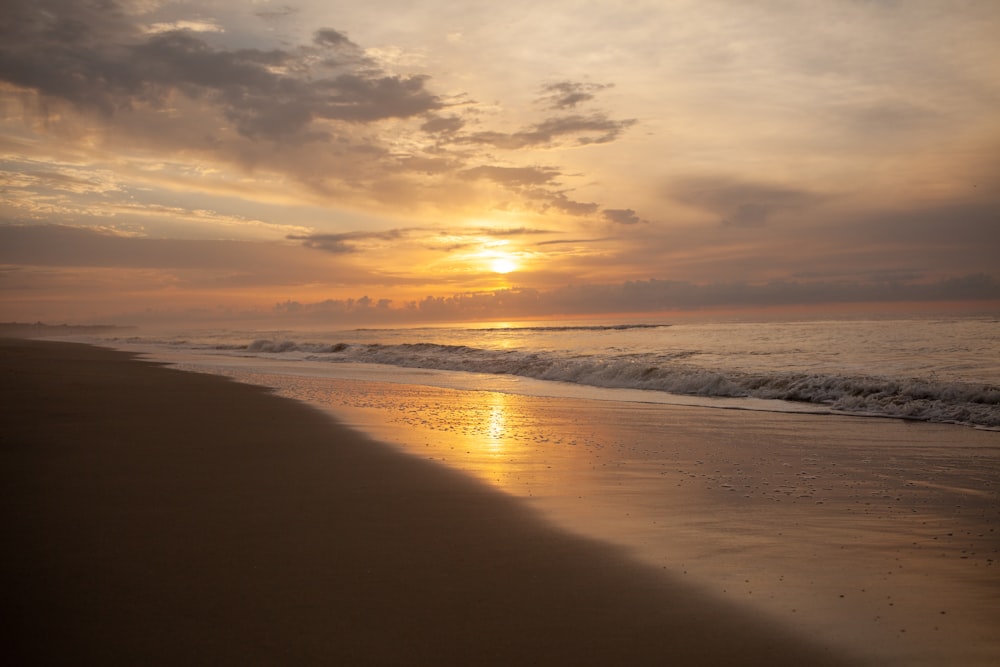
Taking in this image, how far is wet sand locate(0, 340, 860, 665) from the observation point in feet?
11.7

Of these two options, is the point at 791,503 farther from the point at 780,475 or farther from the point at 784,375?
the point at 784,375

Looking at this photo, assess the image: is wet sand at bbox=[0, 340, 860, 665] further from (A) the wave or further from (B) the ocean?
(A) the wave

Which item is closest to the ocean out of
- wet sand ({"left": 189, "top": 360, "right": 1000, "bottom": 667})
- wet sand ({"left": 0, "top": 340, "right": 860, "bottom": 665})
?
wet sand ({"left": 189, "top": 360, "right": 1000, "bottom": 667})

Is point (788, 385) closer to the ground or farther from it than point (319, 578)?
farther from it

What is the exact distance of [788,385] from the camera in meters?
17.5

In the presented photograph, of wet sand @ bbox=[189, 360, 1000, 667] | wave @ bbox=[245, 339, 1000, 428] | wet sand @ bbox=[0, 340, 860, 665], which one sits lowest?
wet sand @ bbox=[0, 340, 860, 665]

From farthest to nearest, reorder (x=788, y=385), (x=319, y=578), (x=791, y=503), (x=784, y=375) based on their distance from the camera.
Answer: (x=784, y=375) → (x=788, y=385) → (x=791, y=503) → (x=319, y=578)

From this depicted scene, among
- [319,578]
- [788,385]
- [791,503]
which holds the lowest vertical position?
[319,578]

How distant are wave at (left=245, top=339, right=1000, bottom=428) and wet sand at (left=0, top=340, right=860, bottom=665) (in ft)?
34.8

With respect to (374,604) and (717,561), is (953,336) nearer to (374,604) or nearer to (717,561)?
(717,561)

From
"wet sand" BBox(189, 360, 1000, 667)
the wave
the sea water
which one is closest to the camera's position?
"wet sand" BBox(189, 360, 1000, 667)

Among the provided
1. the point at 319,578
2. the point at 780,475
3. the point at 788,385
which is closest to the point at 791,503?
the point at 780,475

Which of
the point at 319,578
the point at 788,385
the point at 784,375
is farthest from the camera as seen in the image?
the point at 784,375

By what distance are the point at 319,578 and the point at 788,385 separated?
15713 mm
